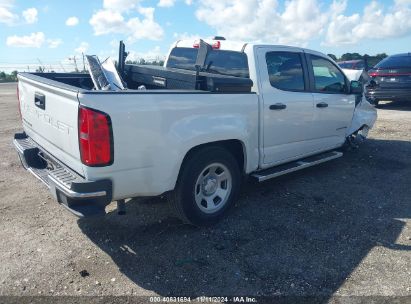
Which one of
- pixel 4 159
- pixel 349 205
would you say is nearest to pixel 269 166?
pixel 349 205

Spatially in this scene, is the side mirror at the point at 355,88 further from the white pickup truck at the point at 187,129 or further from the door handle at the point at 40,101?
the door handle at the point at 40,101

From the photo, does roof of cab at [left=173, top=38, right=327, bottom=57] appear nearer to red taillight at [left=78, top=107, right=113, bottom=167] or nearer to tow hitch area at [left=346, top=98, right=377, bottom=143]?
tow hitch area at [left=346, top=98, right=377, bottom=143]

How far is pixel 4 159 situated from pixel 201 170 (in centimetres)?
432

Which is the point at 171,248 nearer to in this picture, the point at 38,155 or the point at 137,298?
the point at 137,298

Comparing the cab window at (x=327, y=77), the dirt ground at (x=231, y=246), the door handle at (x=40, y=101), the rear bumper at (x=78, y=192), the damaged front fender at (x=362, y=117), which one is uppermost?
the cab window at (x=327, y=77)

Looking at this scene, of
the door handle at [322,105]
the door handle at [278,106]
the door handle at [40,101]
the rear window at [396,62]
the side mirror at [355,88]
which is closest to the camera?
the door handle at [40,101]

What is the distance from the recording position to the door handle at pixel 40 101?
3.65m

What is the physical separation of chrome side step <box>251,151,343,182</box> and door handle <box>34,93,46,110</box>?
2440mm

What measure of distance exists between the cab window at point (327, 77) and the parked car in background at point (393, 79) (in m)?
5.79

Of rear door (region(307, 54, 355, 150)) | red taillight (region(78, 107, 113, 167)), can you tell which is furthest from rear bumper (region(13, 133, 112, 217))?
rear door (region(307, 54, 355, 150))

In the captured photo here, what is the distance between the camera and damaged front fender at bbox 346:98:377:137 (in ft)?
21.4

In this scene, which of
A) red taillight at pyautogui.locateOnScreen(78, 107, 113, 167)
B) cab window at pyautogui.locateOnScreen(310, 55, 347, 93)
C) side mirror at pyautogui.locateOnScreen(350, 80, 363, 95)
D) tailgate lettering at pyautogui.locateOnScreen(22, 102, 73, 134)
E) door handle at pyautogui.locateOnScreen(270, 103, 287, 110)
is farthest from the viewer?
side mirror at pyautogui.locateOnScreen(350, 80, 363, 95)

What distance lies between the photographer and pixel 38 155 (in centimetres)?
408

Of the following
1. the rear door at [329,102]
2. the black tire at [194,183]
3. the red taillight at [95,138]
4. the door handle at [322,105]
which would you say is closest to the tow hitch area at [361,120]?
the rear door at [329,102]
